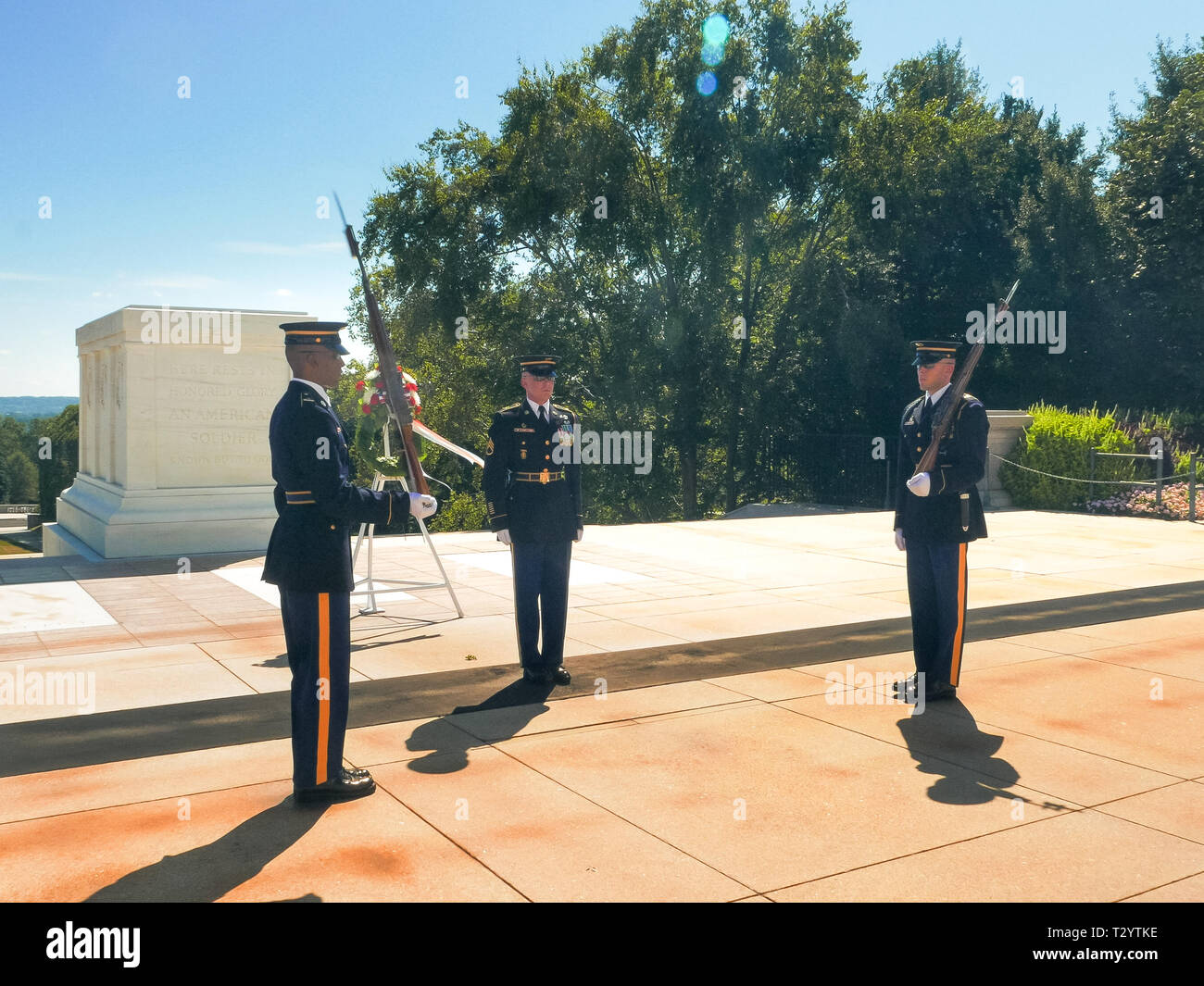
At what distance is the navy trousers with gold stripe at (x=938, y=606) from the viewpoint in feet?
20.0

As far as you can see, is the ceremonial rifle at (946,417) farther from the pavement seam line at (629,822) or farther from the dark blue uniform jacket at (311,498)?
the dark blue uniform jacket at (311,498)

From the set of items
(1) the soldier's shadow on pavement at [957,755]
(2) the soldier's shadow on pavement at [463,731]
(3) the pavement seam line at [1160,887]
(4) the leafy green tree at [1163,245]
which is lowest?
(3) the pavement seam line at [1160,887]

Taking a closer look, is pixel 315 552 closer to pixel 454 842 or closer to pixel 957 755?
pixel 454 842

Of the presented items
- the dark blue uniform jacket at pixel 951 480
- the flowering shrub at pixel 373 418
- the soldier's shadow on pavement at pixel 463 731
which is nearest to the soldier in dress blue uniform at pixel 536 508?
the soldier's shadow on pavement at pixel 463 731

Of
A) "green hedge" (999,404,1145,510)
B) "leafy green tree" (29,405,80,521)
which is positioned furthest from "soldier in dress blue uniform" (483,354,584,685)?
"leafy green tree" (29,405,80,521)

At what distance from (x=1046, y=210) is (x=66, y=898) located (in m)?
31.7

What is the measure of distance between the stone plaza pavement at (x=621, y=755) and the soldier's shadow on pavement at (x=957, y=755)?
2cm

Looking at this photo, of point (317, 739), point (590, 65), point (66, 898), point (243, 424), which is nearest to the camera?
point (66, 898)

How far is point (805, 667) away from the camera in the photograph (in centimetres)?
678

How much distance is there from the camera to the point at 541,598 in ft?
21.4

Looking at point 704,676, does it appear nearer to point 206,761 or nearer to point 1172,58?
point 206,761

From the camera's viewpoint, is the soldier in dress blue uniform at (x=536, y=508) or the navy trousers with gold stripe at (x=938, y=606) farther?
the soldier in dress blue uniform at (x=536, y=508)

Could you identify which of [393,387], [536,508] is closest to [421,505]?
[393,387]
